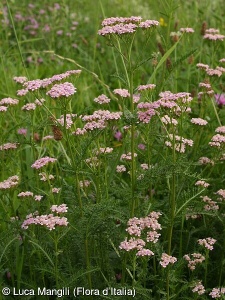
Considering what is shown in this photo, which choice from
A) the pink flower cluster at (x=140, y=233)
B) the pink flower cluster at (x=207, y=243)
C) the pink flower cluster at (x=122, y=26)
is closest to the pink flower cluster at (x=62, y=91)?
the pink flower cluster at (x=122, y=26)

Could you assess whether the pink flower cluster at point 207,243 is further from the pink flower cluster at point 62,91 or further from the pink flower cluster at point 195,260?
the pink flower cluster at point 62,91

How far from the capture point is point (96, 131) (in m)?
1.91

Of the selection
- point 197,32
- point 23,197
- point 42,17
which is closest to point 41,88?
point 23,197

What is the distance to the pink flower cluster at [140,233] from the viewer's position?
174 cm

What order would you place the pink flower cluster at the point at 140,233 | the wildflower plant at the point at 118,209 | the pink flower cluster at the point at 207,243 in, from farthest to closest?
1. the pink flower cluster at the point at 207,243
2. the wildflower plant at the point at 118,209
3. the pink flower cluster at the point at 140,233

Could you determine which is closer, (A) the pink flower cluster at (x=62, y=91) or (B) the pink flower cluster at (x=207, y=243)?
(A) the pink flower cluster at (x=62, y=91)

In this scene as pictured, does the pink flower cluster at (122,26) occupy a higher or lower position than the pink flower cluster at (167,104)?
higher

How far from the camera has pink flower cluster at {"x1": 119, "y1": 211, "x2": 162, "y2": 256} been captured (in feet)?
5.72

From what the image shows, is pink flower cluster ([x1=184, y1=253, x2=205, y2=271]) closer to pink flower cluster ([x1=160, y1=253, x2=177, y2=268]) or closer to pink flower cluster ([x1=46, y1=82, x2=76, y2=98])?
pink flower cluster ([x1=160, y1=253, x2=177, y2=268])

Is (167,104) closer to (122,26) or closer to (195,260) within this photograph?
(122,26)

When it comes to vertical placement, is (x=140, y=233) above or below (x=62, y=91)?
below

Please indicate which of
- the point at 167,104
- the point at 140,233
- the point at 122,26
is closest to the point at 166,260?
the point at 140,233

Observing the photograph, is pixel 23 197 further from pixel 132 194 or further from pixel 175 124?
pixel 175 124

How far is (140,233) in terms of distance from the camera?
1.79 metres
